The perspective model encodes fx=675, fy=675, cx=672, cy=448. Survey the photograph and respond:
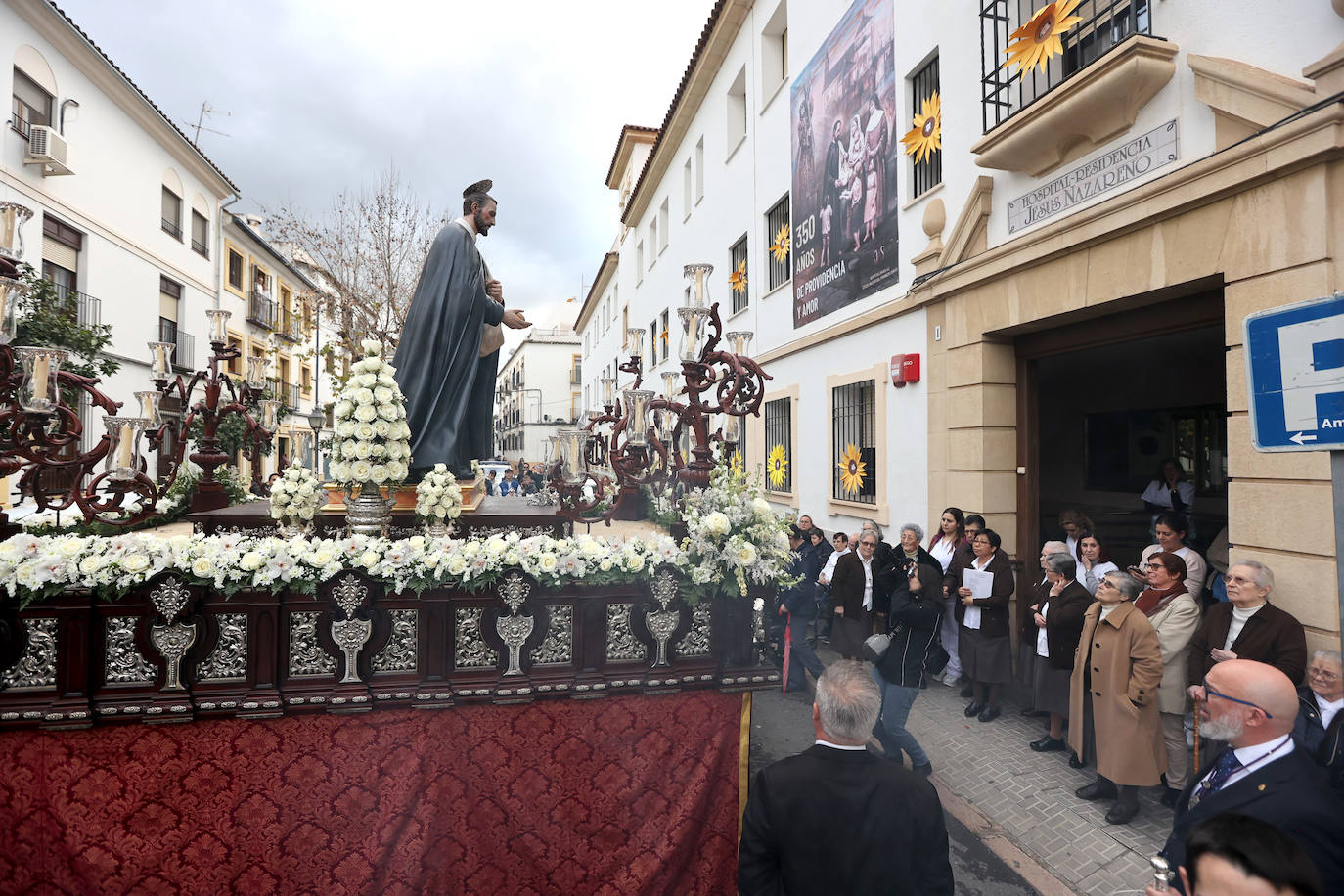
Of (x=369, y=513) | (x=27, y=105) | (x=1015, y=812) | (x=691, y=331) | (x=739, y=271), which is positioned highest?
(x=27, y=105)

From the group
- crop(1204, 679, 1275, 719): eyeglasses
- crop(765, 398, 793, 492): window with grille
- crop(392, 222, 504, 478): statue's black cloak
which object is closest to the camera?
crop(1204, 679, 1275, 719): eyeglasses

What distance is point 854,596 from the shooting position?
564cm

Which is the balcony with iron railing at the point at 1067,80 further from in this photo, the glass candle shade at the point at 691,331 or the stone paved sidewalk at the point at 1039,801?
the stone paved sidewalk at the point at 1039,801

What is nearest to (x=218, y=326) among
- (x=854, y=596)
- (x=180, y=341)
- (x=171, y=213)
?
(x=854, y=596)

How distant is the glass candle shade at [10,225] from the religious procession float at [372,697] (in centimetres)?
1

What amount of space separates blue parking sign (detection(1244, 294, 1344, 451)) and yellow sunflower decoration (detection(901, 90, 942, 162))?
18.1 ft

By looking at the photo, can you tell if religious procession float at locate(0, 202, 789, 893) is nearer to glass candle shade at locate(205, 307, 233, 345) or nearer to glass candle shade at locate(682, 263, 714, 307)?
glass candle shade at locate(682, 263, 714, 307)

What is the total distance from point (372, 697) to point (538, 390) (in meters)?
47.5

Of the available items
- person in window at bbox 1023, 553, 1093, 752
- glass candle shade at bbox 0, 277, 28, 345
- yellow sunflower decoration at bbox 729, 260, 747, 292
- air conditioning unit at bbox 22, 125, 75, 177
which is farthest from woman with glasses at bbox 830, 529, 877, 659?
air conditioning unit at bbox 22, 125, 75, 177

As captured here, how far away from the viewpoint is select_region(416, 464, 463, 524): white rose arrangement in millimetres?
3914

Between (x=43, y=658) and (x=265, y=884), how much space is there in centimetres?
125

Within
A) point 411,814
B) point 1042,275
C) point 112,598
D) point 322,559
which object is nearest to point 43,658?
point 112,598

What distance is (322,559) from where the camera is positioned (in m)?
2.79

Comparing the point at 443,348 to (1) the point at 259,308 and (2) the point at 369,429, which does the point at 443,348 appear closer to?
(2) the point at 369,429
